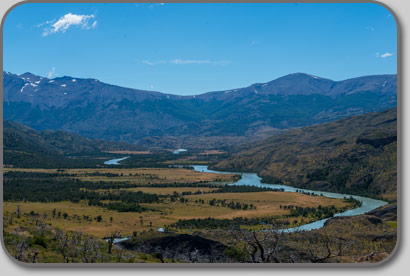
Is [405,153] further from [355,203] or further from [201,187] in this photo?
[201,187]

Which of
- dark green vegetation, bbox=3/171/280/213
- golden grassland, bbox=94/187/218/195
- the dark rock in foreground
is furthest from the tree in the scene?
golden grassland, bbox=94/187/218/195

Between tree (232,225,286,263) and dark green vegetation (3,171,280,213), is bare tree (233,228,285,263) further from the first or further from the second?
dark green vegetation (3,171,280,213)

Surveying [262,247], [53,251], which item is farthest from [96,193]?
[262,247]

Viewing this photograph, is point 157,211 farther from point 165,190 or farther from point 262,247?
point 262,247

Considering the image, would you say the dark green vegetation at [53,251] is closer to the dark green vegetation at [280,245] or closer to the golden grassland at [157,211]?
the dark green vegetation at [280,245]

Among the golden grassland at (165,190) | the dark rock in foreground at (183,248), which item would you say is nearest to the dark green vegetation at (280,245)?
the dark rock in foreground at (183,248)
